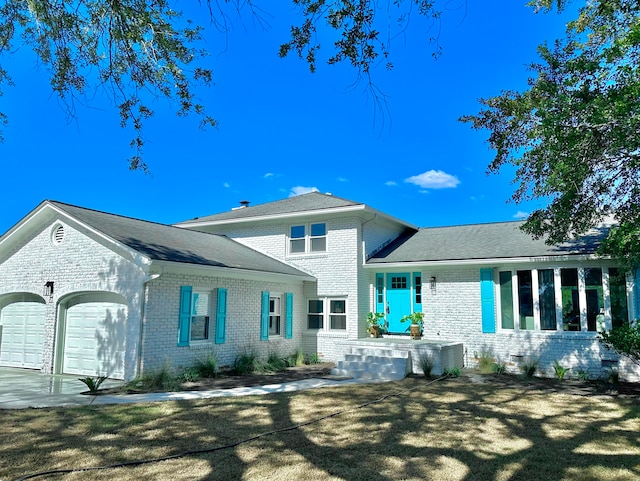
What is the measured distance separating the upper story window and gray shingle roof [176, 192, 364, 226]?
28.9 inches

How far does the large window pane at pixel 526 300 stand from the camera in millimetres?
13305

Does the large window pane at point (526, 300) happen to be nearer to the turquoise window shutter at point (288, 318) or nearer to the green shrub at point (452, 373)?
the green shrub at point (452, 373)

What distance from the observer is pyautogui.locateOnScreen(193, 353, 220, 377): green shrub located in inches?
468

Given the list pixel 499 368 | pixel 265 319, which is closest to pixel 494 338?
pixel 499 368

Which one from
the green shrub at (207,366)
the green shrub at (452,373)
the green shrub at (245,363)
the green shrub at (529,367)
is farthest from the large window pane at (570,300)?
the green shrub at (207,366)

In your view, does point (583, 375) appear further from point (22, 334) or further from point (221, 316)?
point (22, 334)

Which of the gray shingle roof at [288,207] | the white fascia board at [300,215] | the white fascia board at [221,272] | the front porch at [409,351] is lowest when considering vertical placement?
the front porch at [409,351]

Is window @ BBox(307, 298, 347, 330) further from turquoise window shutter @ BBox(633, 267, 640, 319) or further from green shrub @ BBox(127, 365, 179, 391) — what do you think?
turquoise window shutter @ BBox(633, 267, 640, 319)

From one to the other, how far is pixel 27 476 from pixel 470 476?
15.3ft

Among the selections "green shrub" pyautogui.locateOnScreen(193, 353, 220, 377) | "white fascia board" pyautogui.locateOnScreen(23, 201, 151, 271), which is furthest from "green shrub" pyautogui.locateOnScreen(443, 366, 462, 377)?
"white fascia board" pyautogui.locateOnScreen(23, 201, 151, 271)

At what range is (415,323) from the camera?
14.8 m

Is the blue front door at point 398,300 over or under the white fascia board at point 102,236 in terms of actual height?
under

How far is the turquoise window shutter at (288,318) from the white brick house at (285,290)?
0.16 ft

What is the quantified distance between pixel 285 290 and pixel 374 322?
128 inches
